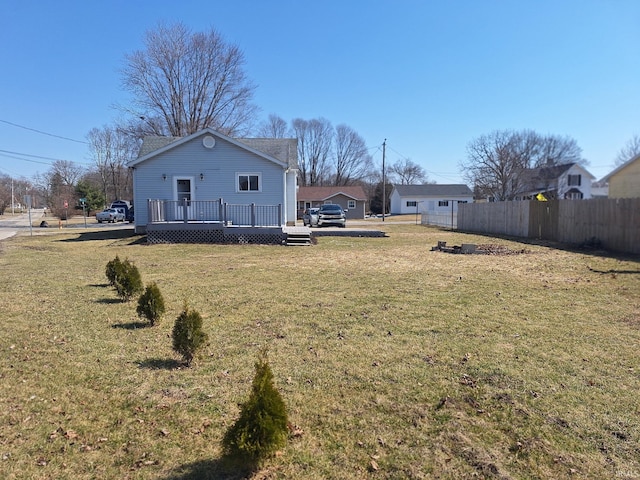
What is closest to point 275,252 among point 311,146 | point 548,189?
point 548,189

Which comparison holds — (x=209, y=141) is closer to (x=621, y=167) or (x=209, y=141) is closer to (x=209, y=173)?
(x=209, y=173)

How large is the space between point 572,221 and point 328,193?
137 ft

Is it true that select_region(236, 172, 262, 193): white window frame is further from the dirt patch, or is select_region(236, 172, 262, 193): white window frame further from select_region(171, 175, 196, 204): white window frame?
the dirt patch

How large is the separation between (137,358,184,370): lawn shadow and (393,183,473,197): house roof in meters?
59.7

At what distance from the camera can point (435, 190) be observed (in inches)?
2447

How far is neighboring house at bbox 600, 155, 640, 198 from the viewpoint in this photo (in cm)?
1898

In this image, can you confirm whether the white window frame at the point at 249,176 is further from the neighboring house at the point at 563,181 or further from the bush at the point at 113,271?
the neighboring house at the point at 563,181

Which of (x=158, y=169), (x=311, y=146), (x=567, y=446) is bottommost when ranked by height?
(x=567, y=446)

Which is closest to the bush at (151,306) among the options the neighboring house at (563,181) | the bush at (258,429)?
the bush at (258,429)

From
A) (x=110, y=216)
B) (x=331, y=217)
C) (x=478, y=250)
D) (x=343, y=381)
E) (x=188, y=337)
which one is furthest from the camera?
(x=110, y=216)

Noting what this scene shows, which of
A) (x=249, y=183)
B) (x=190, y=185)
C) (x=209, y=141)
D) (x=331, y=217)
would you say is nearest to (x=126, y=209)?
(x=331, y=217)

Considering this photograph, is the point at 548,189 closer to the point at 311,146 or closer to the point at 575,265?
the point at 311,146

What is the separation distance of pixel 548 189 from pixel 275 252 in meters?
51.4

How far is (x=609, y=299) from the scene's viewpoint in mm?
7426
